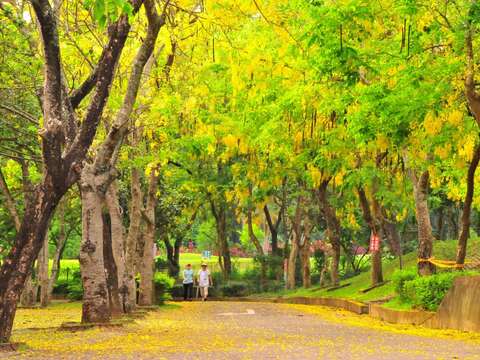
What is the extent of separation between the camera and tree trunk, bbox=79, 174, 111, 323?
1484 centimetres

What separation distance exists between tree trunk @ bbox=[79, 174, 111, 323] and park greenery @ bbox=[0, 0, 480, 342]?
3cm

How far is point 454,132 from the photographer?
17125 millimetres

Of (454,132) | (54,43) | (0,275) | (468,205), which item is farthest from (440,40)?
(0,275)

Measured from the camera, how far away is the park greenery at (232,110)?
12469mm

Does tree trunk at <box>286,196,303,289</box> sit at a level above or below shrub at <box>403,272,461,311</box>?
above

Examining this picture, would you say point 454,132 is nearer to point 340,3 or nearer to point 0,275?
point 340,3

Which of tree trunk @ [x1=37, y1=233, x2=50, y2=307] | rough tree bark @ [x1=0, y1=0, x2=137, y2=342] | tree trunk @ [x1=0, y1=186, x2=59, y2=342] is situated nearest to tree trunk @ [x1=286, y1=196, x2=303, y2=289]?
tree trunk @ [x1=37, y1=233, x2=50, y2=307]

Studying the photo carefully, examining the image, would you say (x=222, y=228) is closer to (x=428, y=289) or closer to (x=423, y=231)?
(x=423, y=231)

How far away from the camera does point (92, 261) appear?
14.9 meters

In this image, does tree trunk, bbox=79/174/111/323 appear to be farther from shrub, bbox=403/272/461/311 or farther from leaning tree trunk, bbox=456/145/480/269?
leaning tree trunk, bbox=456/145/480/269

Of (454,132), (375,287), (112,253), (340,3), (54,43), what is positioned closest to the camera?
(54,43)

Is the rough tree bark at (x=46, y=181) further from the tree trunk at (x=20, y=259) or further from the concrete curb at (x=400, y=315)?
the concrete curb at (x=400, y=315)

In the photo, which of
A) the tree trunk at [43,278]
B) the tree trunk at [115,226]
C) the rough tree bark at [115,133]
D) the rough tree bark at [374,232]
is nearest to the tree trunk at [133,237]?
the tree trunk at [115,226]

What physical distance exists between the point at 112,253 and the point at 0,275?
7.14 metres
